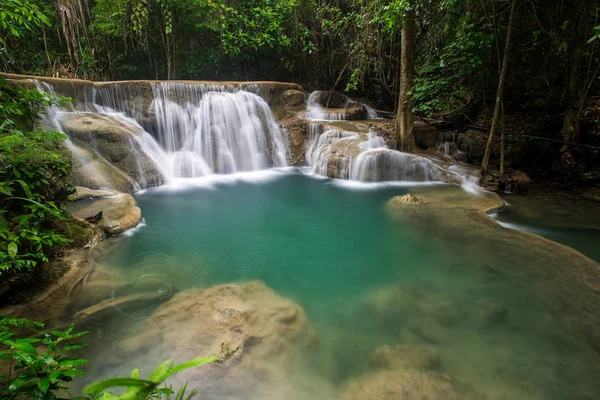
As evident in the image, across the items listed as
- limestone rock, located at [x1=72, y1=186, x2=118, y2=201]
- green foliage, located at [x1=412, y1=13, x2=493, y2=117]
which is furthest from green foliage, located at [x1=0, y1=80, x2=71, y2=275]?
green foliage, located at [x1=412, y1=13, x2=493, y2=117]

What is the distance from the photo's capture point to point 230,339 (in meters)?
3.02

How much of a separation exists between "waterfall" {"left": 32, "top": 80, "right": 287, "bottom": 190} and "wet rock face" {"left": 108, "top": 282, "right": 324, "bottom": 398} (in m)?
4.91

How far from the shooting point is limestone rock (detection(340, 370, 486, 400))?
2559 millimetres

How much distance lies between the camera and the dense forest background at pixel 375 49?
705 cm

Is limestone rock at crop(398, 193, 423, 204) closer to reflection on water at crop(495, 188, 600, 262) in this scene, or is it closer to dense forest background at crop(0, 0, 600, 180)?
reflection on water at crop(495, 188, 600, 262)

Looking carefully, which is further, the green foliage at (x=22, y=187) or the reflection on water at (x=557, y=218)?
the reflection on water at (x=557, y=218)

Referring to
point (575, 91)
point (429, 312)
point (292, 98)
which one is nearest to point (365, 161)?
point (292, 98)

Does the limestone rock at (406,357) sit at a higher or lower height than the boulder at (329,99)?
lower

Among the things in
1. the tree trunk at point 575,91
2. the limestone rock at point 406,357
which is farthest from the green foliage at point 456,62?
the limestone rock at point 406,357

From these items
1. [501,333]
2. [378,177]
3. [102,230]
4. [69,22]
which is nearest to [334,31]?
[378,177]

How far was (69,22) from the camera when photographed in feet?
33.8

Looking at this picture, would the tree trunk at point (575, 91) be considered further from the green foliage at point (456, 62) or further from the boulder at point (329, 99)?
the boulder at point (329, 99)

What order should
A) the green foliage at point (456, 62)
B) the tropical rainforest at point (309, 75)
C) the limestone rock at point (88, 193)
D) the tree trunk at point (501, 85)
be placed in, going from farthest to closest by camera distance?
the green foliage at point (456, 62) → the tree trunk at point (501, 85) → the limestone rock at point (88, 193) → the tropical rainforest at point (309, 75)

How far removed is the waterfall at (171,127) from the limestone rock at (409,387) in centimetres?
667
